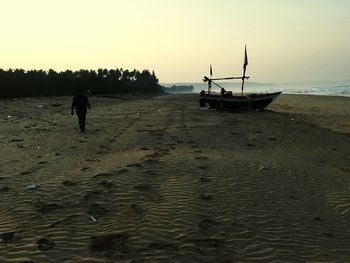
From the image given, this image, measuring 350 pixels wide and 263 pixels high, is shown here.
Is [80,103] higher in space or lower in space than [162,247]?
higher

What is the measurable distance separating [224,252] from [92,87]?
259 feet

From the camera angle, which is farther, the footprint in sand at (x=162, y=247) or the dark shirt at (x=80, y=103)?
the dark shirt at (x=80, y=103)

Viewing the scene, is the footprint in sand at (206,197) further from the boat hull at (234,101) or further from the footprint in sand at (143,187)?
the boat hull at (234,101)

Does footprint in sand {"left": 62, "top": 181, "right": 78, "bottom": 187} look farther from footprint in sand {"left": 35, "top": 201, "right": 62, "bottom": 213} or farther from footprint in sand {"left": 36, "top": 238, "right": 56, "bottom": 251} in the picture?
footprint in sand {"left": 36, "top": 238, "right": 56, "bottom": 251}

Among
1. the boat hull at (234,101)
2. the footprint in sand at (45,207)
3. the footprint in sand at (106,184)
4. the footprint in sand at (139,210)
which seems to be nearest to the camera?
the footprint in sand at (139,210)

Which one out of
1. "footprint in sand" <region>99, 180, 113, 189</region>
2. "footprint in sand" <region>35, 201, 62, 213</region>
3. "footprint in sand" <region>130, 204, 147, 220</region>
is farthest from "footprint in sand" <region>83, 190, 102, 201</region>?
"footprint in sand" <region>130, 204, 147, 220</region>

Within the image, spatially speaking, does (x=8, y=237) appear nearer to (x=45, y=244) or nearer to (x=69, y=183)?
(x=45, y=244)

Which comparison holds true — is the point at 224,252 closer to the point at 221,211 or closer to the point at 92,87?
the point at 221,211

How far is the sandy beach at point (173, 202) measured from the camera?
5953 millimetres

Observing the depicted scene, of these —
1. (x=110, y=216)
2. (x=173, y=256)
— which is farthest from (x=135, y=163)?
(x=173, y=256)

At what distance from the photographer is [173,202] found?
8.02 meters

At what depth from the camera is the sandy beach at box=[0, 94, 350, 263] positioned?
595 centimetres

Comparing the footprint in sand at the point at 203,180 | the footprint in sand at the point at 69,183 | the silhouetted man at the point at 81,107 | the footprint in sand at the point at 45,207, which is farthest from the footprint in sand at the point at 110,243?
the silhouetted man at the point at 81,107

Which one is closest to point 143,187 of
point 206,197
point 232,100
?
point 206,197
